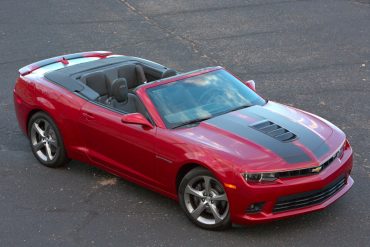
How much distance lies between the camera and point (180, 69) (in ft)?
40.3

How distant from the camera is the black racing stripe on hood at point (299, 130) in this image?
6.64m

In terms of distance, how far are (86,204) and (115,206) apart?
13.4 inches

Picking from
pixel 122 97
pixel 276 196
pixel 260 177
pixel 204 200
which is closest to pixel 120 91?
pixel 122 97

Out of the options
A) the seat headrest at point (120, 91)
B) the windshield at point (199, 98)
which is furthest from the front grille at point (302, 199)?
the seat headrest at point (120, 91)

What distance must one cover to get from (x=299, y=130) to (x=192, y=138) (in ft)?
3.81

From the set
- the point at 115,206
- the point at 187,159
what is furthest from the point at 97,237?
the point at 187,159

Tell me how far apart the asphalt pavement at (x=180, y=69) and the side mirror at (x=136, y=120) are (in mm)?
953

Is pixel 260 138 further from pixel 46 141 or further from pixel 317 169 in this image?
pixel 46 141

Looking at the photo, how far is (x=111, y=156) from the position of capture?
24.8 ft

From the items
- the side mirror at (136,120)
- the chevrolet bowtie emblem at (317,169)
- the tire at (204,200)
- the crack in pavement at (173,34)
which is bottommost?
the crack in pavement at (173,34)

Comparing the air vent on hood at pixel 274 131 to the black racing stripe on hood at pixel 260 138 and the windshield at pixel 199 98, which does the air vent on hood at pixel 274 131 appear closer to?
the black racing stripe on hood at pixel 260 138

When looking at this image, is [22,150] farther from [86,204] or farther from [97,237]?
[97,237]

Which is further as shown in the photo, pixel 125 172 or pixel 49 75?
pixel 49 75

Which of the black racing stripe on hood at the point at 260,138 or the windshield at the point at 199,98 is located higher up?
the windshield at the point at 199,98
